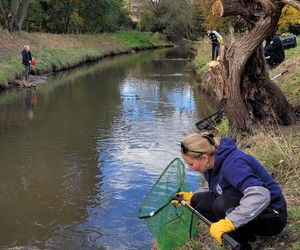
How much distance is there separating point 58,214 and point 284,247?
421 cm

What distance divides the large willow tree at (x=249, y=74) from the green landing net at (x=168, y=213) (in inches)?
158

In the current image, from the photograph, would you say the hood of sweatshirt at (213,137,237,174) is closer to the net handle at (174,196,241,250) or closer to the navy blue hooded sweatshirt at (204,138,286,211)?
the navy blue hooded sweatshirt at (204,138,286,211)

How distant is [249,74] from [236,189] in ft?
17.7

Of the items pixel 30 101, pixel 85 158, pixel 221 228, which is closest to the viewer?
pixel 221 228

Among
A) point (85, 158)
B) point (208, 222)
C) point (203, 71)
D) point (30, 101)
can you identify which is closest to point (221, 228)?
point (208, 222)

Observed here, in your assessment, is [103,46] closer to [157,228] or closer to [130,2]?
[130,2]

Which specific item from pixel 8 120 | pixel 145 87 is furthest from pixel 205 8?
pixel 8 120

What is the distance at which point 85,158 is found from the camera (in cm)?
1031

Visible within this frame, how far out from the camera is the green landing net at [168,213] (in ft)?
15.9

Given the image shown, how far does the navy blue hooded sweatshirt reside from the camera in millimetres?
3799

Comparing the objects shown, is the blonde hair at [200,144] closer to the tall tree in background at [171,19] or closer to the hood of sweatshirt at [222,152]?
the hood of sweatshirt at [222,152]

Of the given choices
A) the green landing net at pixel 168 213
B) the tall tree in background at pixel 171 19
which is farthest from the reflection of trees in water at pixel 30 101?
the tall tree in background at pixel 171 19

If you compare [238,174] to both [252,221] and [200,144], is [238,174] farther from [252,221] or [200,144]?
[252,221]

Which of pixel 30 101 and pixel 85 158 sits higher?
pixel 30 101
